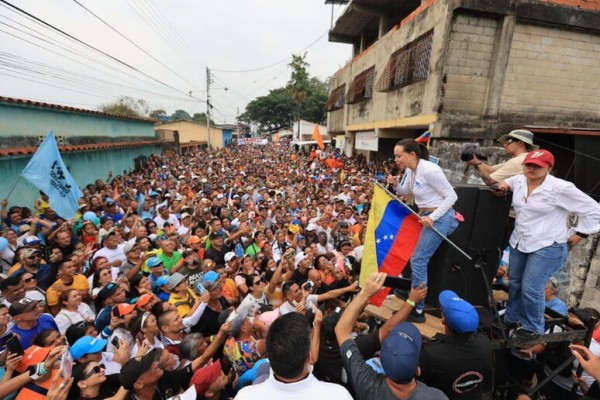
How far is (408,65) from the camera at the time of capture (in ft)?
39.1

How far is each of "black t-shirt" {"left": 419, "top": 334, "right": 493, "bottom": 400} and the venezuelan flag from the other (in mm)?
1062

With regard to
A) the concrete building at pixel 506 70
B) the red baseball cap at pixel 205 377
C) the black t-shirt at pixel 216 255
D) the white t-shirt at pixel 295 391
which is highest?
the concrete building at pixel 506 70

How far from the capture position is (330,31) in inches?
858

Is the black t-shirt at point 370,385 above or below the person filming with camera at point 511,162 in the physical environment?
below

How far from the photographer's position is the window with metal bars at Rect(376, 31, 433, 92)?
10719 mm

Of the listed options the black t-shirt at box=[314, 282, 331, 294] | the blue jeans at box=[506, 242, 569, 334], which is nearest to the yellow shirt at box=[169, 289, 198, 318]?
the black t-shirt at box=[314, 282, 331, 294]

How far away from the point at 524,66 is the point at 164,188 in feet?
45.2

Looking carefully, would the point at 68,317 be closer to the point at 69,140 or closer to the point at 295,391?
the point at 295,391

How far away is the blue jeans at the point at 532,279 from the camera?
2.78 m

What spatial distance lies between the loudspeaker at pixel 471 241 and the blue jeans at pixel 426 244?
0.23 meters

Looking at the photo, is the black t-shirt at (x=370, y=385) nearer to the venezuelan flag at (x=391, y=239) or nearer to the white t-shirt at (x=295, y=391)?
the white t-shirt at (x=295, y=391)

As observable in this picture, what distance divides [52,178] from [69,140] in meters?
7.19

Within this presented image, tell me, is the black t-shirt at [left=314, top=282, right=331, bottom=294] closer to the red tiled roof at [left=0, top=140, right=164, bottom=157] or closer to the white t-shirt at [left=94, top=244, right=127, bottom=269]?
the white t-shirt at [left=94, top=244, right=127, bottom=269]

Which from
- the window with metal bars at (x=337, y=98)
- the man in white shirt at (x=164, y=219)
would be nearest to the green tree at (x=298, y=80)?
the window with metal bars at (x=337, y=98)
